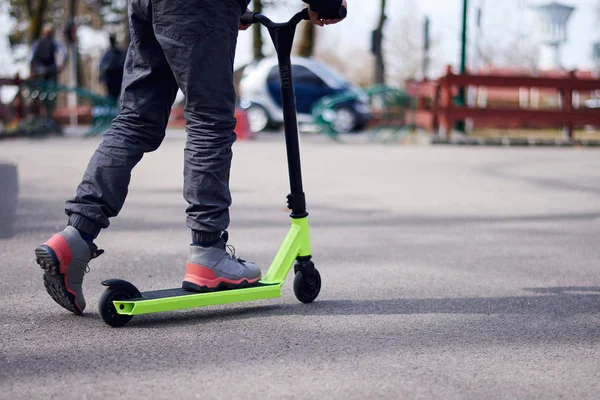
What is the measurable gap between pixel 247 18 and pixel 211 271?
40.9 inches

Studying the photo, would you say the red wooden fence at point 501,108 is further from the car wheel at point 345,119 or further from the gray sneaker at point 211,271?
the gray sneaker at point 211,271

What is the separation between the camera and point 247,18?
377 cm

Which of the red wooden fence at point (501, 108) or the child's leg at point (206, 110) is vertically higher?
the child's leg at point (206, 110)

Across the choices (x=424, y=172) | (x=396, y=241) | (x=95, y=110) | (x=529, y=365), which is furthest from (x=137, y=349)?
(x=95, y=110)

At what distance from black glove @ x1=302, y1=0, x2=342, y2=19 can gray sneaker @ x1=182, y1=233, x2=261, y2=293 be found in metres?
0.95

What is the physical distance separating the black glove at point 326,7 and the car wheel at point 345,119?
19127 mm

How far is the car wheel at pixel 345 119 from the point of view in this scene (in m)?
22.7

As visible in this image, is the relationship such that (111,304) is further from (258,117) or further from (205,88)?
(258,117)

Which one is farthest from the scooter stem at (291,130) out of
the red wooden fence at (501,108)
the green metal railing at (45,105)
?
the green metal railing at (45,105)

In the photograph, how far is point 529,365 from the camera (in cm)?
290

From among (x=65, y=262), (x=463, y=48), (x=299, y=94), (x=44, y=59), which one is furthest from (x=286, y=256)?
(x=299, y=94)

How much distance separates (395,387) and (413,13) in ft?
216

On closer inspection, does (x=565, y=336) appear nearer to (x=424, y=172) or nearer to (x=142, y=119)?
(x=142, y=119)

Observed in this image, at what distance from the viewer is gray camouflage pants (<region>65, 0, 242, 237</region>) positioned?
3.31 metres
